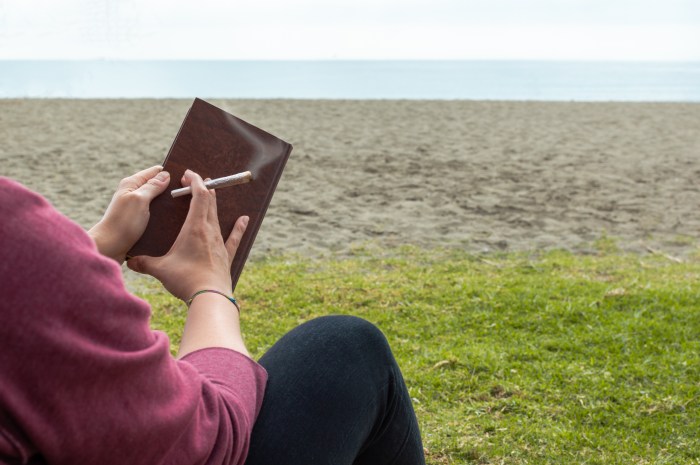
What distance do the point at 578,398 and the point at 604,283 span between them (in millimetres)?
1484

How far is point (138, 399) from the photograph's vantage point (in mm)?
797

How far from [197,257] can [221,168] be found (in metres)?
0.20

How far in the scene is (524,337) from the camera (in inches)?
125

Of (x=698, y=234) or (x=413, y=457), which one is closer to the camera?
(x=413, y=457)

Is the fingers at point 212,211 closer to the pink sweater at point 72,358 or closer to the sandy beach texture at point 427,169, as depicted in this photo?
the pink sweater at point 72,358

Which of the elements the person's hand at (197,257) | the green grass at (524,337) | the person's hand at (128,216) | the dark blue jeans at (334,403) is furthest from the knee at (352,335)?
the green grass at (524,337)

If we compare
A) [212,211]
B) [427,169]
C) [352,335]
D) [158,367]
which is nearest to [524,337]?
[352,335]

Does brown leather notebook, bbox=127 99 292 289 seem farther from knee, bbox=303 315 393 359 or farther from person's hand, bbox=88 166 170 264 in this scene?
knee, bbox=303 315 393 359

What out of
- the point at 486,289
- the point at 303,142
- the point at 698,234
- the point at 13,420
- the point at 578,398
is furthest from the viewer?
the point at 303,142

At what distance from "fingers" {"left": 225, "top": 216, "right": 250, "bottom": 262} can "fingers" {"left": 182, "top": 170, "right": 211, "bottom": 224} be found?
0.07 m

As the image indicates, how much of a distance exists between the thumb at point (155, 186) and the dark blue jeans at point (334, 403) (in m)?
0.31

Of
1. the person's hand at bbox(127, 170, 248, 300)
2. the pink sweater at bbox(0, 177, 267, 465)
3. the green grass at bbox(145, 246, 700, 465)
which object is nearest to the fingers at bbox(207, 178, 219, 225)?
the person's hand at bbox(127, 170, 248, 300)

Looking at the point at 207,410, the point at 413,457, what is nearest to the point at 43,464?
the point at 207,410

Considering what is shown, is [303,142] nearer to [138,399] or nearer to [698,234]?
[698,234]
